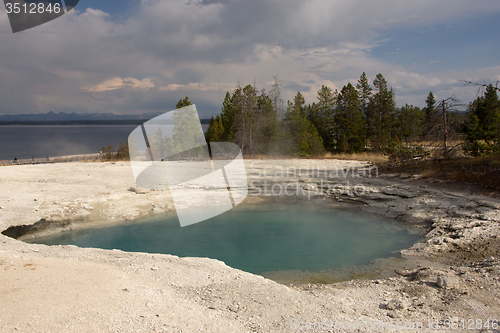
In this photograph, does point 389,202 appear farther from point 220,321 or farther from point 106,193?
point 106,193

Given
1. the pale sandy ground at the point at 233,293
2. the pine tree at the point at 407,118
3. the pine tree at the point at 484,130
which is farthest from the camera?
the pine tree at the point at 407,118

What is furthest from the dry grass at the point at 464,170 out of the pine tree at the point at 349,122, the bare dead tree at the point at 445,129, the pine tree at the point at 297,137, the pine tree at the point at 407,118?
the pine tree at the point at 407,118

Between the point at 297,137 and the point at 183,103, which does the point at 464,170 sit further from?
the point at 183,103

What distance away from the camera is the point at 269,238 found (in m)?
12.0

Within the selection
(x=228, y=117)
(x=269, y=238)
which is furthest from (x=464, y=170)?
(x=228, y=117)

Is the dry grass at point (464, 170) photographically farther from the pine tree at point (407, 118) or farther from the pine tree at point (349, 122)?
the pine tree at point (407, 118)

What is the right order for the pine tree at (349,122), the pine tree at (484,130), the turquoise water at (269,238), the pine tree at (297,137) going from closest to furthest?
the turquoise water at (269,238) < the pine tree at (484,130) < the pine tree at (297,137) < the pine tree at (349,122)

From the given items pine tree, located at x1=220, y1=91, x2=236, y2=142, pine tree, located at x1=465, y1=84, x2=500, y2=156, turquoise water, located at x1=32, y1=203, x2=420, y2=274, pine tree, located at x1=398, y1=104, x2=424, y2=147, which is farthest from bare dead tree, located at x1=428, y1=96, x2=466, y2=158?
pine tree, located at x1=398, y1=104, x2=424, y2=147

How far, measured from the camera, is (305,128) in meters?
34.0

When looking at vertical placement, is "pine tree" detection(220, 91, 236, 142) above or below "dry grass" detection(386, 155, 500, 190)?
above

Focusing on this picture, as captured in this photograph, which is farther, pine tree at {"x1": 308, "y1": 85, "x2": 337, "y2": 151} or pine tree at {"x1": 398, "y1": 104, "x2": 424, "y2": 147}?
pine tree at {"x1": 398, "y1": 104, "x2": 424, "y2": 147}

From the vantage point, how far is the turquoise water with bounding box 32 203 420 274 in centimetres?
985

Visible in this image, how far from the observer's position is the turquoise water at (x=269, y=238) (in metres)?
9.85

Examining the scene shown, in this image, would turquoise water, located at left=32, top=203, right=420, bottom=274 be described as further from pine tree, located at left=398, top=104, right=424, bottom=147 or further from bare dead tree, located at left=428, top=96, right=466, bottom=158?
pine tree, located at left=398, top=104, right=424, bottom=147
